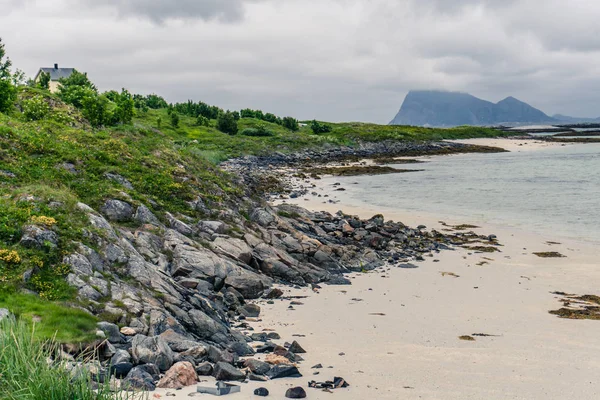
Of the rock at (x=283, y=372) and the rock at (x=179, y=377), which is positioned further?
the rock at (x=283, y=372)

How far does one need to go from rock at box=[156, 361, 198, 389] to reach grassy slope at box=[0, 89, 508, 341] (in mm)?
2374

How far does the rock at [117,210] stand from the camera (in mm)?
20375

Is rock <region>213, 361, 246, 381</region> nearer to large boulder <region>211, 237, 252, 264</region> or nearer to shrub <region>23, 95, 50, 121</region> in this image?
large boulder <region>211, 237, 252, 264</region>

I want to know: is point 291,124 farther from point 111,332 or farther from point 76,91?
point 111,332

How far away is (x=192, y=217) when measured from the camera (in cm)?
2414

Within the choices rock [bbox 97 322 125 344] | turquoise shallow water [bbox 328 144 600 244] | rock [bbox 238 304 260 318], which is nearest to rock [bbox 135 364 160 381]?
rock [bbox 97 322 125 344]

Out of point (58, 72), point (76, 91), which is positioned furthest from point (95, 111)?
point (58, 72)

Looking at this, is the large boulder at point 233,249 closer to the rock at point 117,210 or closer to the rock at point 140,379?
the rock at point 117,210

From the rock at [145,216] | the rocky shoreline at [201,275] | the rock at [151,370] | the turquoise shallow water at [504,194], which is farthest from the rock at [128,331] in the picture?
the turquoise shallow water at [504,194]

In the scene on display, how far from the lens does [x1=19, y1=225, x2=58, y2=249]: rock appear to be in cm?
1511

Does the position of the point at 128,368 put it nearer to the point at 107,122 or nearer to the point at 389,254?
the point at 389,254

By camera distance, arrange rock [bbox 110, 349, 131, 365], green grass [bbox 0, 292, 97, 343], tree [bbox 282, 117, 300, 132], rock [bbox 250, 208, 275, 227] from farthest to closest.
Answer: tree [bbox 282, 117, 300, 132], rock [bbox 250, 208, 275, 227], green grass [bbox 0, 292, 97, 343], rock [bbox 110, 349, 131, 365]

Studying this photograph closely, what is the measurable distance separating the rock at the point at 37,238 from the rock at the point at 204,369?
6.16m

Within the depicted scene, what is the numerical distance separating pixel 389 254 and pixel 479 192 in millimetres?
31435
